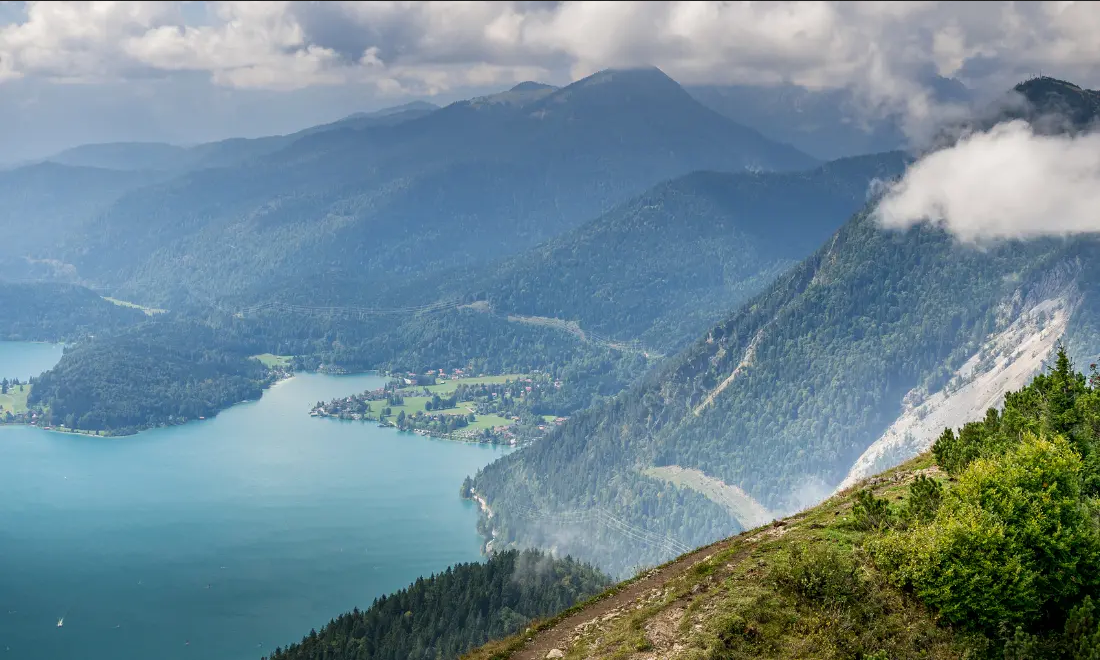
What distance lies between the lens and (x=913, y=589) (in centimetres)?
2898

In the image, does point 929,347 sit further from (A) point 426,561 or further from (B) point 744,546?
(B) point 744,546

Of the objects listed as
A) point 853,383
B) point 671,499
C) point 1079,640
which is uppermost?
point 853,383

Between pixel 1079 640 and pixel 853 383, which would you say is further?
pixel 853 383

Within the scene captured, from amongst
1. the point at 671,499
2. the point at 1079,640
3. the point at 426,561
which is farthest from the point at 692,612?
the point at 671,499

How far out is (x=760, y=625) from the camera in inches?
1109

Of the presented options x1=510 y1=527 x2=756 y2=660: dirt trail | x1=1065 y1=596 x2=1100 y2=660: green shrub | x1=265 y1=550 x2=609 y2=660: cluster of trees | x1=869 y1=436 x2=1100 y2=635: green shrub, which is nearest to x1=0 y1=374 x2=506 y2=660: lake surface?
x1=265 y1=550 x2=609 y2=660: cluster of trees

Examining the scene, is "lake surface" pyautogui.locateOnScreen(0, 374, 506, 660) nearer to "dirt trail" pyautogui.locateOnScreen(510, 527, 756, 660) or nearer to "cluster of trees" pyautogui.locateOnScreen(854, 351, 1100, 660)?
"dirt trail" pyautogui.locateOnScreen(510, 527, 756, 660)

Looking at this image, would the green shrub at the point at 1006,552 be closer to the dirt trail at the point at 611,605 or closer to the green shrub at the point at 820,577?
the green shrub at the point at 820,577

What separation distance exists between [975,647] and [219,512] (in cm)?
17299

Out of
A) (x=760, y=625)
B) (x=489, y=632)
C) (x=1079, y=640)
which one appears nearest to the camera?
(x=1079, y=640)

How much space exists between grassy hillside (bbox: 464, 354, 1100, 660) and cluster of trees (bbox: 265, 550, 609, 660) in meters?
62.1

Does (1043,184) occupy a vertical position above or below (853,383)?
above

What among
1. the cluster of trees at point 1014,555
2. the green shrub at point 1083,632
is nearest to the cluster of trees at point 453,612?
the cluster of trees at point 1014,555

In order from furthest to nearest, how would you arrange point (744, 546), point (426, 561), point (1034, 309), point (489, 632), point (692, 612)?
point (1034, 309) → point (426, 561) → point (489, 632) → point (744, 546) → point (692, 612)
